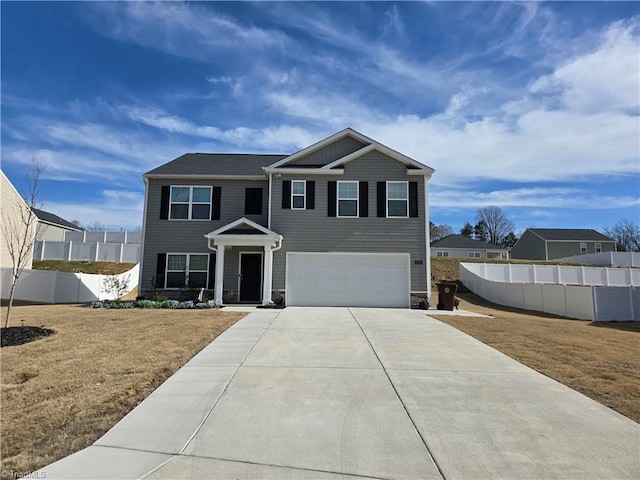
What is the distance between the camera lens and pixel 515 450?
3.62m

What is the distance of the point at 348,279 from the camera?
51.8ft

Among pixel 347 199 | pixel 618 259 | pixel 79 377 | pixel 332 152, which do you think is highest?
pixel 332 152

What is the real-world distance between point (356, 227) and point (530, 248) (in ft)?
132

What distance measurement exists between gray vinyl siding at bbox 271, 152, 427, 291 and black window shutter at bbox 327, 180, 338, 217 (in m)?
0.14

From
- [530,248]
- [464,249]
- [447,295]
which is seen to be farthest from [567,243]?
[447,295]

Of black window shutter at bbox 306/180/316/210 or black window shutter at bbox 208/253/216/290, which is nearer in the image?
black window shutter at bbox 306/180/316/210

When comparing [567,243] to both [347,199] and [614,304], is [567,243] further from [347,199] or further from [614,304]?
[347,199]

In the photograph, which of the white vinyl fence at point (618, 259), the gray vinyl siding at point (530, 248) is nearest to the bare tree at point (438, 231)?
the gray vinyl siding at point (530, 248)

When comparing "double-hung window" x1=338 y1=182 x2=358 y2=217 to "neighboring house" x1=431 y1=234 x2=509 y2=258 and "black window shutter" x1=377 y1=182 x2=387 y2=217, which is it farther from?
"neighboring house" x1=431 y1=234 x2=509 y2=258

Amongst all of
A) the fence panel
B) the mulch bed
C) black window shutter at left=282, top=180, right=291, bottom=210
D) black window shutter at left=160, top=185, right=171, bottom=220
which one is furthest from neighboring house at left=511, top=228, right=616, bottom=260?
the mulch bed

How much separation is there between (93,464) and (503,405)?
180 inches

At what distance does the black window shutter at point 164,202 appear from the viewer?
17.0m

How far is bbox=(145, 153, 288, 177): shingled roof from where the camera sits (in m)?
17.1

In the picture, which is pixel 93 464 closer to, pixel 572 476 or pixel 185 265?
pixel 572 476
